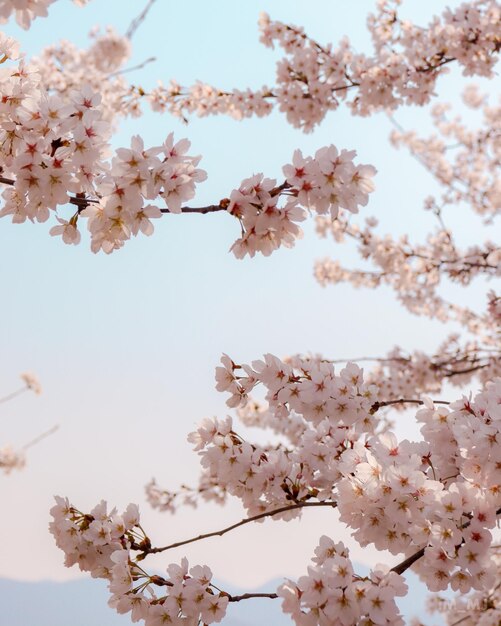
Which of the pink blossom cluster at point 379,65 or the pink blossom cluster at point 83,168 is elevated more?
the pink blossom cluster at point 379,65

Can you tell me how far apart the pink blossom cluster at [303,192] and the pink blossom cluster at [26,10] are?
37.2 inches

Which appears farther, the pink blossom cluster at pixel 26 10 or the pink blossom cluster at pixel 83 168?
the pink blossom cluster at pixel 83 168

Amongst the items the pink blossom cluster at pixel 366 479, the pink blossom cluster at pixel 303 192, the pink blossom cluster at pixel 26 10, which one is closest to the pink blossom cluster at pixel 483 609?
the pink blossom cluster at pixel 366 479

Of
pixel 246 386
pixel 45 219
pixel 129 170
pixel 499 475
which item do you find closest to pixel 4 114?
pixel 45 219

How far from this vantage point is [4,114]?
2.35 meters

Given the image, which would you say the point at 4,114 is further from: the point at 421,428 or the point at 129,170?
the point at 421,428

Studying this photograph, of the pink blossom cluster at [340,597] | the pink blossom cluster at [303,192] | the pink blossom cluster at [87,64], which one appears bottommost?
the pink blossom cluster at [340,597]

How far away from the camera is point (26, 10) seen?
1952mm

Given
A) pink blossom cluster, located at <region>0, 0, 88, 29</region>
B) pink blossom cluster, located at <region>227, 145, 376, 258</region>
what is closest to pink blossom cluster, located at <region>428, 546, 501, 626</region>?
pink blossom cluster, located at <region>227, 145, 376, 258</region>

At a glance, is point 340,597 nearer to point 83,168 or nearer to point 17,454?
point 83,168

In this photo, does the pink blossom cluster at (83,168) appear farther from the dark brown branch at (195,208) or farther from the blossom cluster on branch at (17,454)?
the blossom cluster on branch at (17,454)

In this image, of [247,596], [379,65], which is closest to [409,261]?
[379,65]

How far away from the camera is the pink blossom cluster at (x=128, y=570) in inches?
100

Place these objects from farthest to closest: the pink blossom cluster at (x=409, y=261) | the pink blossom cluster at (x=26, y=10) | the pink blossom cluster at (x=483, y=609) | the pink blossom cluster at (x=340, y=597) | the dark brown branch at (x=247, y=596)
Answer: the pink blossom cluster at (x=409, y=261) → the pink blossom cluster at (x=483, y=609) → the dark brown branch at (x=247, y=596) → the pink blossom cluster at (x=340, y=597) → the pink blossom cluster at (x=26, y=10)
